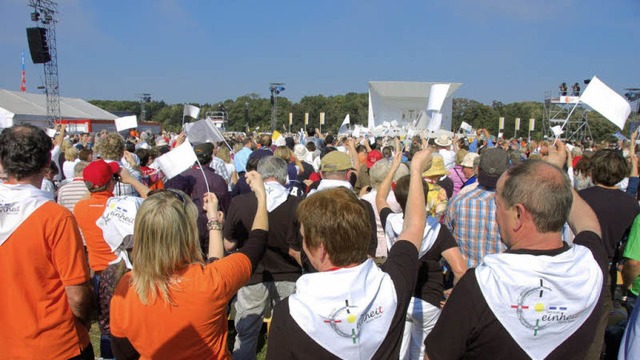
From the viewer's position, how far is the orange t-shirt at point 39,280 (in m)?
2.20

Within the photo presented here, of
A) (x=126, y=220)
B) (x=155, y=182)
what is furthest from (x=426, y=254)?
(x=155, y=182)

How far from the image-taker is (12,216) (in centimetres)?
A: 219

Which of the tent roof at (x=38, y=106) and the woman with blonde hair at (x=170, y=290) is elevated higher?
the tent roof at (x=38, y=106)

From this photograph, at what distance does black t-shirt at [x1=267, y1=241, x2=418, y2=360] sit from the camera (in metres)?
1.69

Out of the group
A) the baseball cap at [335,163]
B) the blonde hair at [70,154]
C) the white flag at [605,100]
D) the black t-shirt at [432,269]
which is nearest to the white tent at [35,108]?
the blonde hair at [70,154]

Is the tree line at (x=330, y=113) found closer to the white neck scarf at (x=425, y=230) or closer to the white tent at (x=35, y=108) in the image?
the white tent at (x=35, y=108)

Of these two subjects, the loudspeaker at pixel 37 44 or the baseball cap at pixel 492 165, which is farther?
the loudspeaker at pixel 37 44

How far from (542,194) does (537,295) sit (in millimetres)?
380

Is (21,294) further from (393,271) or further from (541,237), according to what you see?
(541,237)

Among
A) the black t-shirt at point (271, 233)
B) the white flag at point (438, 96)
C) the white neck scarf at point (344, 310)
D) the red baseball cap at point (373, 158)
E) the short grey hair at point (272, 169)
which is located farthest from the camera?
the red baseball cap at point (373, 158)

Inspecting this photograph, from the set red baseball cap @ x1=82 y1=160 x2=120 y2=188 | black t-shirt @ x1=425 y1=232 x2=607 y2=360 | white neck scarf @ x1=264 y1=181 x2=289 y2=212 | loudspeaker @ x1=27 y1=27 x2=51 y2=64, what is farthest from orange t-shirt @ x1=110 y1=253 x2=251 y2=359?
loudspeaker @ x1=27 y1=27 x2=51 y2=64

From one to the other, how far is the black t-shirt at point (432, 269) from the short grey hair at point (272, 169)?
148 cm

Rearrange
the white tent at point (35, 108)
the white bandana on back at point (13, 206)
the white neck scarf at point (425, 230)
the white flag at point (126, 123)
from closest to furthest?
the white bandana on back at point (13, 206) < the white neck scarf at point (425, 230) < the white flag at point (126, 123) < the white tent at point (35, 108)

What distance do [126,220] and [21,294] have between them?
865mm
